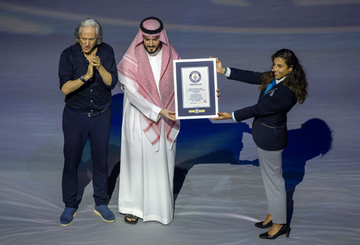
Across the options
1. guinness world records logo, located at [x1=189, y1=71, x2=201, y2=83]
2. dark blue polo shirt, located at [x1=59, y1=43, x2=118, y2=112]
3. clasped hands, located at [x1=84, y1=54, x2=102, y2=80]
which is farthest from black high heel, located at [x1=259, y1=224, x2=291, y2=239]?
clasped hands, located at [x1=84, y1=54, x2=102, y2=80]

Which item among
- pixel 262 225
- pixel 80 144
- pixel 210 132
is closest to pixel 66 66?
pixel 80 144

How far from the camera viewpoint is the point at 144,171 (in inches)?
132

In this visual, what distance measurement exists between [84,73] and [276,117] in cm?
139

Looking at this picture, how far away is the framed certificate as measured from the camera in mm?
3131

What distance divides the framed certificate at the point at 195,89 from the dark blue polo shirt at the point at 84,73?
0.48 metres

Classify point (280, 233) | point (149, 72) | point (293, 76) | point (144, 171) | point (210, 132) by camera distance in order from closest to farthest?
point (293, 76), point (280, 233), point (149, 72), point (144, 171), point (210, 132)

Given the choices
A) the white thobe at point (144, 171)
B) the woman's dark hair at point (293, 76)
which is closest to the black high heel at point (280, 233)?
the white thobe at point (144, 171)

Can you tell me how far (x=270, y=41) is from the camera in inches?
348

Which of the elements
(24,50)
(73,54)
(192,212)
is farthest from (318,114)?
(24,50)

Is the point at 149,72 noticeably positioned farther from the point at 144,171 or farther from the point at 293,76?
the point at 293,76

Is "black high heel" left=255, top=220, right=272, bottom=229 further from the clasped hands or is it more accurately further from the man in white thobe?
the clasped hands

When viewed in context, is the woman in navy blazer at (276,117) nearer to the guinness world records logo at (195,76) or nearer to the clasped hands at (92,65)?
the guinness world records logo at (195,76)

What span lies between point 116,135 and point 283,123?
2.62 m

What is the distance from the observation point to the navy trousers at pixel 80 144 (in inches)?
129
